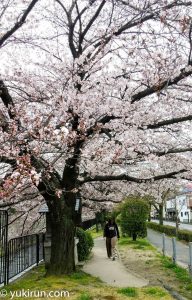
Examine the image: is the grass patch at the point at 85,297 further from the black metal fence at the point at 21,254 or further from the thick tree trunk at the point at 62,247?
the thick tree trunk at the point at 62,247

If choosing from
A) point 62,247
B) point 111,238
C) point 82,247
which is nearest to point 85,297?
point 62,247

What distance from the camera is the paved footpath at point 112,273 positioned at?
1065 centimetres

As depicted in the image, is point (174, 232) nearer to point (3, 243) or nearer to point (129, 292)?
point (129, 292)

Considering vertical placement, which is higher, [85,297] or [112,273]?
[85,297]

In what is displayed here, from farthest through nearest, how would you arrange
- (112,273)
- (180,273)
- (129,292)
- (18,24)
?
(112,273) < (180,273) < (18,24) < (129,292)

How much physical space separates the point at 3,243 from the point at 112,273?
456cm

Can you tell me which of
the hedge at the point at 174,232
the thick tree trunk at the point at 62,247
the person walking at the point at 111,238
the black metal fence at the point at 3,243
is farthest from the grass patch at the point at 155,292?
the hedge at the point at 174,232

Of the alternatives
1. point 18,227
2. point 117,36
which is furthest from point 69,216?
point 18,227

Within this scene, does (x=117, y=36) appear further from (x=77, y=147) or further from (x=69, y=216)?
(x=69, y=216)

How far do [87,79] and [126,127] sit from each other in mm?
1611

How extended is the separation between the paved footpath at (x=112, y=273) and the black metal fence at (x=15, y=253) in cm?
188

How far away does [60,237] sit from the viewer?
11000 mm

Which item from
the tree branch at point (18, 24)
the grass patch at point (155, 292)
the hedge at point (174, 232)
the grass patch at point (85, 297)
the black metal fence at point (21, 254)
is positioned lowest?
the hedge at point (174, 232)

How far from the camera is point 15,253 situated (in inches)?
433
